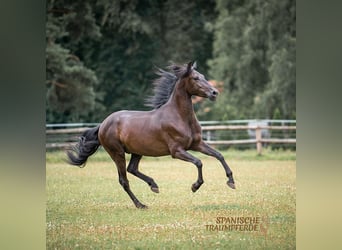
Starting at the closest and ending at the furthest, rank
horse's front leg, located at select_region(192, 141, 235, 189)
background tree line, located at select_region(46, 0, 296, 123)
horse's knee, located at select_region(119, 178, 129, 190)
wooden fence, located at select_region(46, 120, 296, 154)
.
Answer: horse's front leg, located at select_region(192, 141, 235, 189), horse's knee, located at select_region(119, 178, 129, 190), wooden fence, located at select_region(46, 120, 296, 154), background tree line, located at select_region(46, 0, 296, 123)

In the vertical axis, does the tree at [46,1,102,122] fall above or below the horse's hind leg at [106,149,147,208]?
above

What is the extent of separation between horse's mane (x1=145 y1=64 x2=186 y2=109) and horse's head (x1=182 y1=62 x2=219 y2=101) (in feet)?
0.26

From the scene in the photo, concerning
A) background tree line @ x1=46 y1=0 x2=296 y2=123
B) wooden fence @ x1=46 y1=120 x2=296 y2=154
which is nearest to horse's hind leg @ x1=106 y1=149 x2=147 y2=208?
wooden fence @ x1=46 y1=120 x2=296 y2=154

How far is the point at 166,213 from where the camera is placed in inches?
232

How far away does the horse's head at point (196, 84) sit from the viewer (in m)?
5.62

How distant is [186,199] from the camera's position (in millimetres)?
6105

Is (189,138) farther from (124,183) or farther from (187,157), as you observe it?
(124,183)

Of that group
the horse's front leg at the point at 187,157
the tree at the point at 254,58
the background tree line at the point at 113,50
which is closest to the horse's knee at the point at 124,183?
the horse's front leg at the point at 187,157

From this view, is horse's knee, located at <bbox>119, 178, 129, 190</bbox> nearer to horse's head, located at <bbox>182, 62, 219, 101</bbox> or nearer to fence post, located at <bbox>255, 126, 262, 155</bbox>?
horse's head, located at <bbox>182, 62, 219, 101</bbox>

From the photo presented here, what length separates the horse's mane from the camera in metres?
5.77
